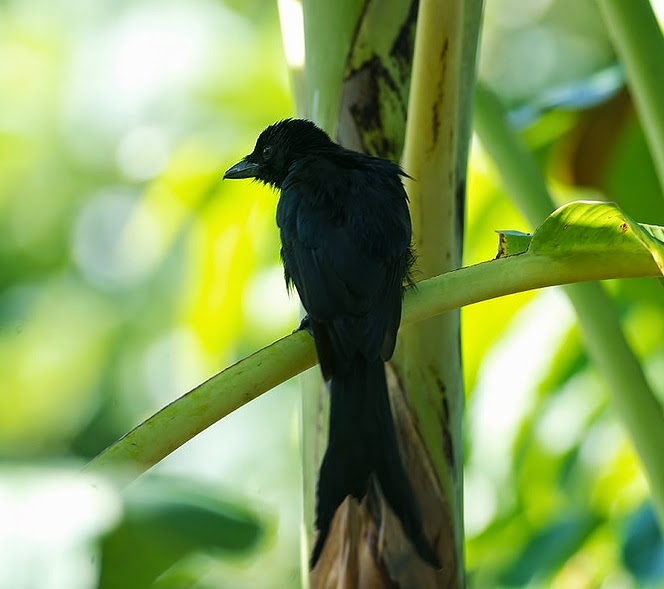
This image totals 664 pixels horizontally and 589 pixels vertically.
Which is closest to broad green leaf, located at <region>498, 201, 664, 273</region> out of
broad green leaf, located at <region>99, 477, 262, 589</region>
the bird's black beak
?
broad green leaf, located at <region>99, 477, 262, 589</region>

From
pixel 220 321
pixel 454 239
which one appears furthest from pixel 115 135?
pixel 454 239

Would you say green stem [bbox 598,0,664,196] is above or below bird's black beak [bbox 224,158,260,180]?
below

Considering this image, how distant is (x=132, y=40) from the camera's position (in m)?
5.01

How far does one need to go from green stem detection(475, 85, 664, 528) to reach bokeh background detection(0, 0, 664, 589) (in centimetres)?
41

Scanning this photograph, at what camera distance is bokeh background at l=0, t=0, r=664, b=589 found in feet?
4.71

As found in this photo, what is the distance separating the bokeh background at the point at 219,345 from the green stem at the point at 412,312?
12 centimetres

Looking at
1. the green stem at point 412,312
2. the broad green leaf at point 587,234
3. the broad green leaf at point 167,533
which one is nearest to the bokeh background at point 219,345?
the broad green leaf at point 167,533

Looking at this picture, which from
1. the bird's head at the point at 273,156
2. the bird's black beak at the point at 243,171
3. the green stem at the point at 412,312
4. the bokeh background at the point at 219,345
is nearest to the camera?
the green stem at the point at 412,312

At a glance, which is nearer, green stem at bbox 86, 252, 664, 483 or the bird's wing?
green stem at bbox 86, 252, 664, 483

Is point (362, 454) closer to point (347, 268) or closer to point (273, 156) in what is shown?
point (347, 268)

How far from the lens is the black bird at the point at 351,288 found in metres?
1.52

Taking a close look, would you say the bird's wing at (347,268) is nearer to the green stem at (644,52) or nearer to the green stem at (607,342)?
the green stem at (607,342)

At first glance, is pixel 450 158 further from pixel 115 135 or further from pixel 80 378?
pixel 115 135

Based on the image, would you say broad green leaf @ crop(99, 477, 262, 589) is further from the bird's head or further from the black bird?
the bird's head
